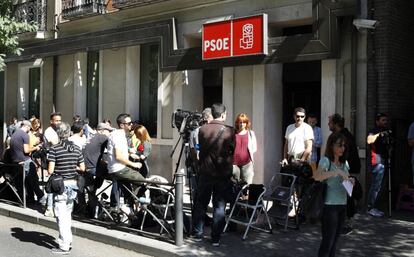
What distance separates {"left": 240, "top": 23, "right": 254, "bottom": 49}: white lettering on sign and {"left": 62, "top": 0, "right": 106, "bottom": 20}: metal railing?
5444 millimetres

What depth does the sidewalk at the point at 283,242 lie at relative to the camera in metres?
6.66

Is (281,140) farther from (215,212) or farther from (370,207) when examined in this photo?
(215,212)

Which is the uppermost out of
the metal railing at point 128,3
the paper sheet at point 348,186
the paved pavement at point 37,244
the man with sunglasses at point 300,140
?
the metal railing at point 128,3

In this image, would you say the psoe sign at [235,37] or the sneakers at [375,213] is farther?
the psoe sign at [235,37]

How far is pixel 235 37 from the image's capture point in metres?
11.2

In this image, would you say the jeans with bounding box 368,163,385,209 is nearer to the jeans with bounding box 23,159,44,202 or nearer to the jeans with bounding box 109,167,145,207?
the jeans with bounding box 109,167,145,207

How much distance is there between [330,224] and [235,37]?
6.38 m

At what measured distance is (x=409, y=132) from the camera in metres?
9.27

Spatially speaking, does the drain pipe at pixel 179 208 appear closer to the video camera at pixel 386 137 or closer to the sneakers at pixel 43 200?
the video camera at pixel 386 137

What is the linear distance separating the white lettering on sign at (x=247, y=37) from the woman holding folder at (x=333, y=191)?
552 centimetres

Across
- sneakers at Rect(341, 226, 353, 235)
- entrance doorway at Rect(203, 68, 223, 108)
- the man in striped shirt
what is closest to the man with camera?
the man in striped shirt

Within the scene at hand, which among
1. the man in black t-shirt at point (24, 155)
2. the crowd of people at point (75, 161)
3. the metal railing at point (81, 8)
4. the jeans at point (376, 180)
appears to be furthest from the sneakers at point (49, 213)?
the metal railing at point (81, 8)

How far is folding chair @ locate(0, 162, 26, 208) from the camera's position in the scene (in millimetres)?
9883

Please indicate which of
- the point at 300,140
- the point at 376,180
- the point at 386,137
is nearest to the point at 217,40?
the point at 300,140
